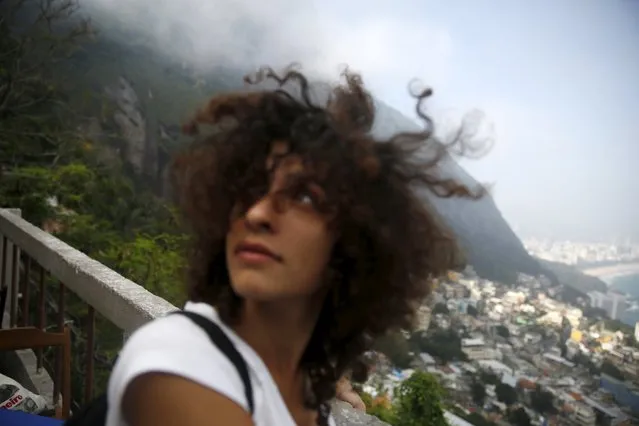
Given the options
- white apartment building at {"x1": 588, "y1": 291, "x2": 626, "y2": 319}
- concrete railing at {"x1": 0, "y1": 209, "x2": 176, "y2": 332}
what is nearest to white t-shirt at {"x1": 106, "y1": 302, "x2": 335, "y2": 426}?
concrete railing at {"x1": 0, "y1": 209, "x2": 176, "y2": 332}

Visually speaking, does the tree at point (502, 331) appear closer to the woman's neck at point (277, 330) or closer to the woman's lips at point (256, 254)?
the woman's neck at point (277, 330)

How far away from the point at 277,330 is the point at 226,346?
10cm

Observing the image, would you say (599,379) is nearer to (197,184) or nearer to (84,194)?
(197,184)

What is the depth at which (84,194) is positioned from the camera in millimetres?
6234

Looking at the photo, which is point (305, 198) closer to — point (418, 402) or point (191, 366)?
point (191, 366)

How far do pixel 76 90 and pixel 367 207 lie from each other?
8715mm

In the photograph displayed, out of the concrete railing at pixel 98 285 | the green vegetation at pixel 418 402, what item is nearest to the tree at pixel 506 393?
the green vegetation at pixel 418 402

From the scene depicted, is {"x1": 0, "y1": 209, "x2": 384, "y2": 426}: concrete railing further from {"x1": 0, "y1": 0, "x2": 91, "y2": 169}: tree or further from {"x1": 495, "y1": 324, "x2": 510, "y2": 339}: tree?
{"x1": 0, "y1": 0, "x2": 91, "y2": 169}: tree

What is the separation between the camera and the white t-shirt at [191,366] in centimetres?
56

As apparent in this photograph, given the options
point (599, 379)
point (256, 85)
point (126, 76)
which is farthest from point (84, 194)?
point (256, 85)

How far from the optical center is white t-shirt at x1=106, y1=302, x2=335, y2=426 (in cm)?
56

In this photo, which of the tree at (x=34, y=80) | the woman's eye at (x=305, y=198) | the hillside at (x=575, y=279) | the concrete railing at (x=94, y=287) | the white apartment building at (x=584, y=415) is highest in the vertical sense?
the tree at (x=34, y=80)

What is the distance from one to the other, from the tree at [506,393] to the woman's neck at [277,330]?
2597mm

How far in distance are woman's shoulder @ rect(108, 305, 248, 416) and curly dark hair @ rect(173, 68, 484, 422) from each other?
0.32 feet
